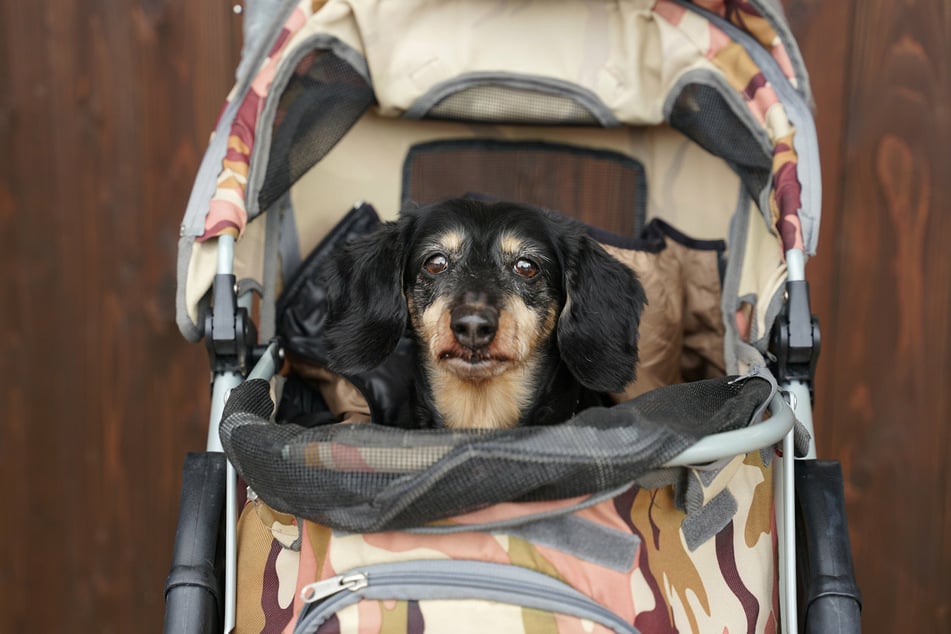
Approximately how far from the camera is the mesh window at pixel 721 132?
173cm

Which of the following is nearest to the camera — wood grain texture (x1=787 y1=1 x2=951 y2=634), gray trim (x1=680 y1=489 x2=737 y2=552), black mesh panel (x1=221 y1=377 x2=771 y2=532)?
black mesh panel (x1=221 y1=377 x2=771 y2=532)

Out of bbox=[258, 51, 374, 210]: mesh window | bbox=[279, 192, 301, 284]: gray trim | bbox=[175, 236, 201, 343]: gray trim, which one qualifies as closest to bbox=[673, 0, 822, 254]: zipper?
bbox=[258, 51, 374, 210]: mesh window

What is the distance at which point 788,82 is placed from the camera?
1705mm

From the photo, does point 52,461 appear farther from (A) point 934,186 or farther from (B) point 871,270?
(A) point 934,186

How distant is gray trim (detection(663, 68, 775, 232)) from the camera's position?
5.52 feet

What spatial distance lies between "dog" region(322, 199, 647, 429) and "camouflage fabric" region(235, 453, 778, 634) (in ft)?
1.34

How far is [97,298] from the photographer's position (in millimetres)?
2465

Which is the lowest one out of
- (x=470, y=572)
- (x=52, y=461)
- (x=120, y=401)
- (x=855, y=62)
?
(x=470, y=572)

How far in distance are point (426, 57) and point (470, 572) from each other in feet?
3.89

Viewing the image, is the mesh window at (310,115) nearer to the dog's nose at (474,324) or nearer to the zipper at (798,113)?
the dog's nose at (474,324)

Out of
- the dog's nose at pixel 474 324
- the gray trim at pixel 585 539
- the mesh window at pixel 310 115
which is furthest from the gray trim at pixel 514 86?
the gray trim at pixel 585 539

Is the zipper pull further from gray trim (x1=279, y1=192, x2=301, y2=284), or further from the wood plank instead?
the wood plank

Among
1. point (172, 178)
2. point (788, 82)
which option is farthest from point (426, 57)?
point (172, 178)

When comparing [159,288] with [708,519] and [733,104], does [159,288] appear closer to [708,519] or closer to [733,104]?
[733,104]
